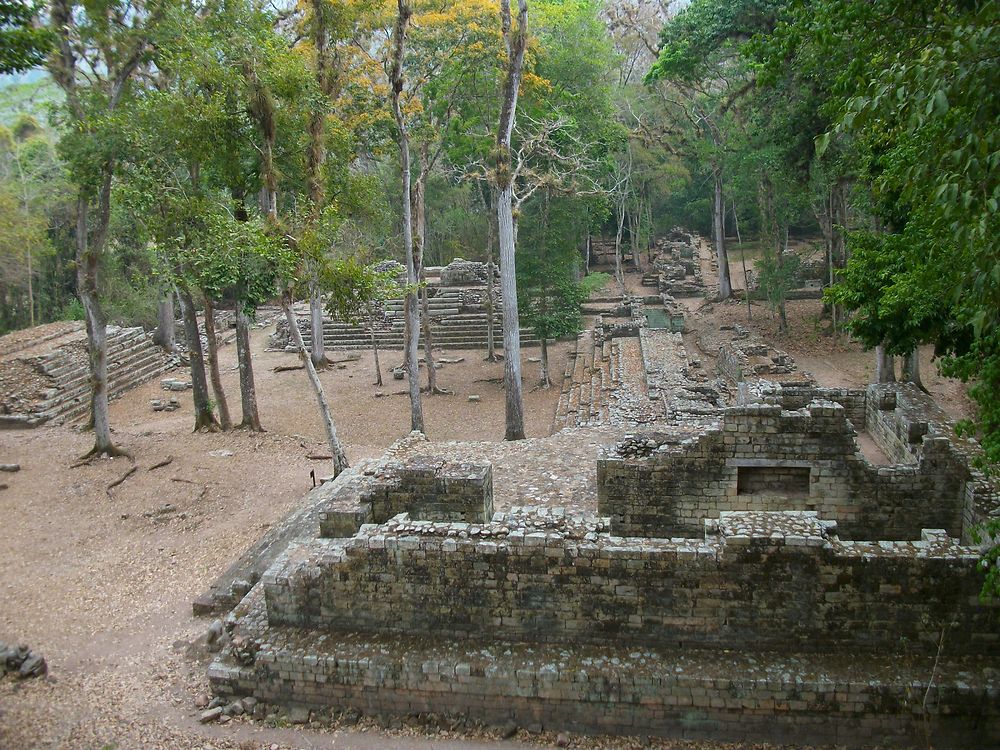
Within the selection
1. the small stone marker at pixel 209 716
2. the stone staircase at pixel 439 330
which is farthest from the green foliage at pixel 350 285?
the stone staircase at pixel 439 330

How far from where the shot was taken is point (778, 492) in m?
9.59

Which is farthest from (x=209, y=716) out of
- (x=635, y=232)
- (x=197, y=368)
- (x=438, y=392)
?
(x=635, y=232)

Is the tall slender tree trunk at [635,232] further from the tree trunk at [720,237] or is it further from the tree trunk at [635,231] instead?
the tree trunk at [720,237]

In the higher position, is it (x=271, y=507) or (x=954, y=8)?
(x=954, y=8)

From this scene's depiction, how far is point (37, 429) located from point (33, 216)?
1184cm

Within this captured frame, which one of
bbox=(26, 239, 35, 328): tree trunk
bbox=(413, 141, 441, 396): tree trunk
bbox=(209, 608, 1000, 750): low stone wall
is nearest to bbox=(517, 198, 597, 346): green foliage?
bbox=(413, 141, 441, 396): tree trunk

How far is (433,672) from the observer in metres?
6.80

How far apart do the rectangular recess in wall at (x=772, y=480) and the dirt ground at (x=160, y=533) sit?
13.3 feet

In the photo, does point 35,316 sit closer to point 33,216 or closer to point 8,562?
point 33,216

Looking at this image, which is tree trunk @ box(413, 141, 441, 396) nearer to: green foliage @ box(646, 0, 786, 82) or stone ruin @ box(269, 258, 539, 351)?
stone ruin @ box(269, 258, 539, 351)

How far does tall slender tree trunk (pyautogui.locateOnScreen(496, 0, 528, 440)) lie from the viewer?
1514 centimetres

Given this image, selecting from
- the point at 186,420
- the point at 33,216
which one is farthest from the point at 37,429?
the point at 33,216

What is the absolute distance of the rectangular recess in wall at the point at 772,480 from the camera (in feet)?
31.1

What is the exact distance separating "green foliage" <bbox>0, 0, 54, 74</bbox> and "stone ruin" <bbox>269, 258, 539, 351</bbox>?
832 inches
